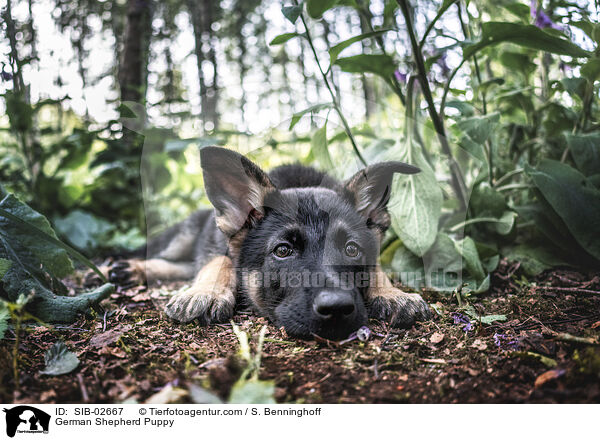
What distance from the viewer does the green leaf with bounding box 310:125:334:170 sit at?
10.8 ft

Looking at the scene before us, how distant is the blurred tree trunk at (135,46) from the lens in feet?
19.4

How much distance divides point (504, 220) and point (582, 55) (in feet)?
4.05

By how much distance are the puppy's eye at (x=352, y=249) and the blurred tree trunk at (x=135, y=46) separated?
4.66m

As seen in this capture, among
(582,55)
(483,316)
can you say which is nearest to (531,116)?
(582,55)

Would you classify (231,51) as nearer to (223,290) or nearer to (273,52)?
(273,52)

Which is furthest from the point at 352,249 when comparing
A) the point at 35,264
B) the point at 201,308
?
the point at 35,264

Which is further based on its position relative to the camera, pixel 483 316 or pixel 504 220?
pixel 504 220

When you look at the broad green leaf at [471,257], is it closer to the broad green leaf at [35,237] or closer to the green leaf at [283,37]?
the green leaf at [283,37]

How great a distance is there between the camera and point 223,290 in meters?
2.80

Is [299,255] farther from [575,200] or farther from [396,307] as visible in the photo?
[575,200]

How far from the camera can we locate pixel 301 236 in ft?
8.20

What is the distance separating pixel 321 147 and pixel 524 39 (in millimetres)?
1611

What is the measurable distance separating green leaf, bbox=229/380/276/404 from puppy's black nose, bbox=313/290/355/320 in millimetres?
624
